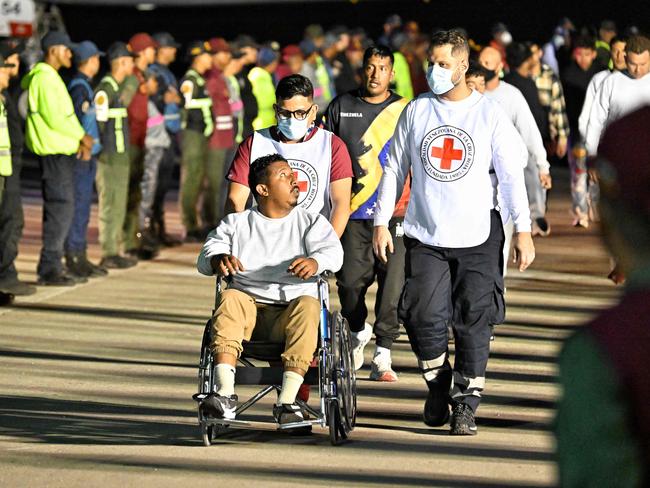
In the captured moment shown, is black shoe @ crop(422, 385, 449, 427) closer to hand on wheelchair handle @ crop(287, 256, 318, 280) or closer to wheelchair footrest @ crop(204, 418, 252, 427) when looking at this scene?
hand on wheelchair handle @ crop(287, 256, 318, 280)

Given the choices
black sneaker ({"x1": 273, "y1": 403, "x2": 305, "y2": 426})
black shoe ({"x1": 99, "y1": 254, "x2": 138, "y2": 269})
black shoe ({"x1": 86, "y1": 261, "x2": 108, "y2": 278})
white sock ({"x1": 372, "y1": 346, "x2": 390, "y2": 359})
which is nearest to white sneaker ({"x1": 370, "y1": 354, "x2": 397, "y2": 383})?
white sock ({"x1": 372, "y1": 346, "x2": 390, "y2": 359})

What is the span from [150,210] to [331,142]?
7969 millimetres

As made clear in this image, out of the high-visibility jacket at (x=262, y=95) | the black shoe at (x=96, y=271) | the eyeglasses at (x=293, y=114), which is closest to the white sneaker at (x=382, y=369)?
the eyeglasses at (x=293, y=114)

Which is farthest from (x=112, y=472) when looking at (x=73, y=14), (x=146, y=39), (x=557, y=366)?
(x=73, y=14)

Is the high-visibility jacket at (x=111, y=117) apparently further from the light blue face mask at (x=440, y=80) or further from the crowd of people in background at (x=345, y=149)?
the light blue face mask at (x=440, y=80)

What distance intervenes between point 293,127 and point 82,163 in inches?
223

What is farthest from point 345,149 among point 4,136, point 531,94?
point 531,94

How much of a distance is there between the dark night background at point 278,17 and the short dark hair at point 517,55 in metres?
22.2

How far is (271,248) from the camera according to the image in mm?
7438

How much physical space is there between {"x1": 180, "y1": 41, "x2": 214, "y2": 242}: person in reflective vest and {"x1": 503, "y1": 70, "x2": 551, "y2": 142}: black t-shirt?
2.99 m

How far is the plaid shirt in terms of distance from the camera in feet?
50.7

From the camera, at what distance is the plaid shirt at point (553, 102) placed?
15.4 metres

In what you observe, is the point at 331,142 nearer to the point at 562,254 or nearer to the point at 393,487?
the point at 393,487

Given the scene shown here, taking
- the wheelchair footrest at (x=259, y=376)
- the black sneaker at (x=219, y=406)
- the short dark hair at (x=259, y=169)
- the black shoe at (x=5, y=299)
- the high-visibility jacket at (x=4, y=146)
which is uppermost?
the short dark hair at (x=259, y=169)
